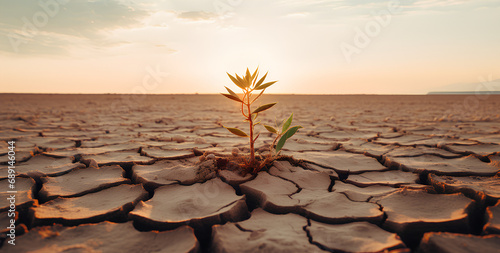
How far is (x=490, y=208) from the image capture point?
0.94 m

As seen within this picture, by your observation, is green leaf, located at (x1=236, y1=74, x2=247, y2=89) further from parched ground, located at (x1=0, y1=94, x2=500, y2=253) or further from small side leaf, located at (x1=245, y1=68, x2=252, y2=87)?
parched ground, located at (x1=0, y1=94, x2=500, y2=253)

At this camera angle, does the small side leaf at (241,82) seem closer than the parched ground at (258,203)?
No

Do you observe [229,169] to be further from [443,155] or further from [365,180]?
[443,155]

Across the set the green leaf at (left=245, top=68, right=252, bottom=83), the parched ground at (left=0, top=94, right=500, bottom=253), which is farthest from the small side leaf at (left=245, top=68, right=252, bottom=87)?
the parched ground at (left=0, top=94, right=500, bottom=253)

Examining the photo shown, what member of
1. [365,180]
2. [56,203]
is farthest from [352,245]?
[56,203]

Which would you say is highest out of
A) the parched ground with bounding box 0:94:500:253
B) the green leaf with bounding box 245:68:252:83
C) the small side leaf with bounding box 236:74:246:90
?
the green leaf with bounding box 245:68:252:83

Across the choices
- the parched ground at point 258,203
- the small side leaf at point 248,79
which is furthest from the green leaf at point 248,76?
the parched ground at point 258,203

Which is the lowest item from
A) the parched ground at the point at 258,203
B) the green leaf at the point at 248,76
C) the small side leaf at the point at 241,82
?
the parched ground at the point at 258,203

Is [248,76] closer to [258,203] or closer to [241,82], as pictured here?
[241,82]

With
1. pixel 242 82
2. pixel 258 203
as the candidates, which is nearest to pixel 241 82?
pixel 242 82

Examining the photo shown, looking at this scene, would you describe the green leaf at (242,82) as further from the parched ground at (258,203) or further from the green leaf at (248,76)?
the parched ground at (258,203)

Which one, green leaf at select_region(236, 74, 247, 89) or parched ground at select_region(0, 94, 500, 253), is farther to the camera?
green leaf at select_region(236, 74, 247, 89)

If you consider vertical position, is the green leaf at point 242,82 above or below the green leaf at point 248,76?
below

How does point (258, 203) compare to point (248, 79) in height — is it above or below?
below
